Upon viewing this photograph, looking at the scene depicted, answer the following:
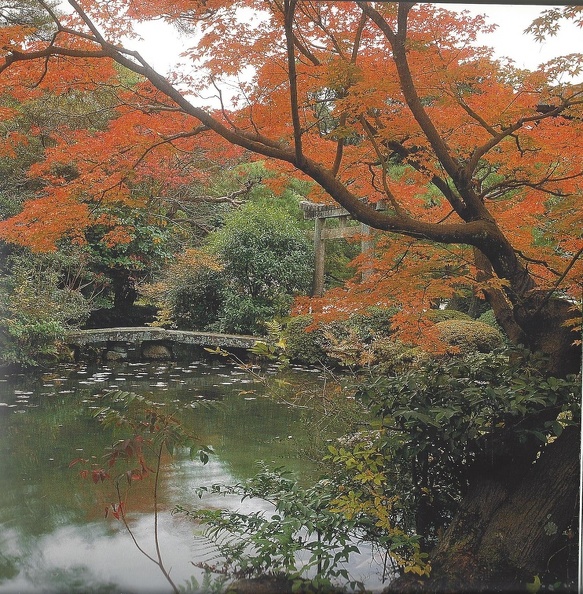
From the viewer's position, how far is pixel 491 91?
2.84 metres

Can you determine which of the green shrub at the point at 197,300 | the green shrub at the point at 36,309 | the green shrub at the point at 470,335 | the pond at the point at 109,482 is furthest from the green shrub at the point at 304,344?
the green shrub at the point at 36,309

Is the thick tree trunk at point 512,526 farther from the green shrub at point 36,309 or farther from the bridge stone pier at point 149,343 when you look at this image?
the green shrub at point 36,309

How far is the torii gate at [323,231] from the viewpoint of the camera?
126 inches

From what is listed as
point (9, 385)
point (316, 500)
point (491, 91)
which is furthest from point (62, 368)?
point (491, 91)

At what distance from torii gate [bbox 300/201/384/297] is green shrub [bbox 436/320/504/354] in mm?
523

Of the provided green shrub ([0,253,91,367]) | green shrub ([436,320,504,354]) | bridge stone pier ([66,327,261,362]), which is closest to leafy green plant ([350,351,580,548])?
green shrub ([436,320,504,354])

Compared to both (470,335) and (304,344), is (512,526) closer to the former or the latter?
(470,335)

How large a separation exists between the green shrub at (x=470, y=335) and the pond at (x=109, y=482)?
0.65 m

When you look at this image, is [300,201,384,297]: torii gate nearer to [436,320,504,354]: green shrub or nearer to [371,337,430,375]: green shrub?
[371,337,430,375]: green shrub

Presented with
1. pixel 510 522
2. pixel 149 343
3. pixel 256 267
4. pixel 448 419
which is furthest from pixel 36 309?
pixel 510 522

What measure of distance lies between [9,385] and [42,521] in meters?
0.65

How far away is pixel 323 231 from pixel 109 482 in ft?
5.15

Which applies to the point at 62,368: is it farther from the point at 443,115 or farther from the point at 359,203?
the point at 443,115

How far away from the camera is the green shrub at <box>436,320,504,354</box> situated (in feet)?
10.0
